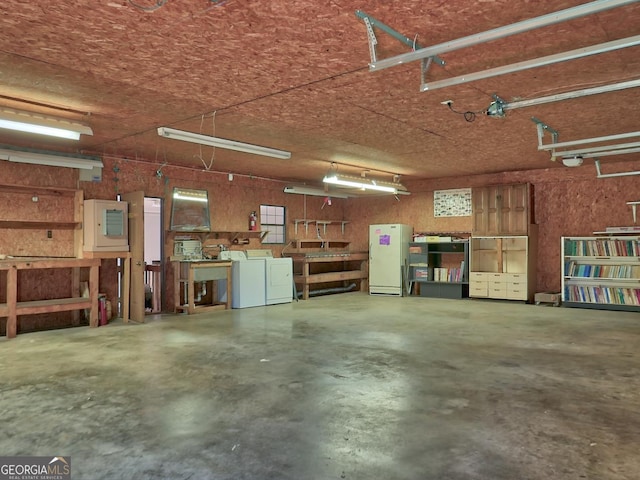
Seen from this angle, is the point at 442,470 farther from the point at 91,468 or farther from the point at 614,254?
the point at 614,254

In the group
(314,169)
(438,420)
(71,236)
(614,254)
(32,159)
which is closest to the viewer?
(438,420)

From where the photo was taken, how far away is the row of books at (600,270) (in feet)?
25.6

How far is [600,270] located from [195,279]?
7.12 metres

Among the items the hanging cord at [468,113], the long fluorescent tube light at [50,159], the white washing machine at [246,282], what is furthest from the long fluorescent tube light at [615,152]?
the long fluorescent tube light at [50,159]

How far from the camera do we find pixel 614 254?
7973mm

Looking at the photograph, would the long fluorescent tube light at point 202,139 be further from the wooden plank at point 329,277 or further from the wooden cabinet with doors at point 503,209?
the wooden cabinet with doors at point 503,209

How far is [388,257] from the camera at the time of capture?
10.3m

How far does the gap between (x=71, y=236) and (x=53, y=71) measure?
12.3 ft

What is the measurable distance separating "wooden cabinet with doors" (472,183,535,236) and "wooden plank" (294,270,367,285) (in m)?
2.97

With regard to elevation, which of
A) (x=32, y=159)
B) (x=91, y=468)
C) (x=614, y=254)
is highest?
(x=32, y=159)

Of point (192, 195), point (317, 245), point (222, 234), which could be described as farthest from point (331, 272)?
point (192, 195)

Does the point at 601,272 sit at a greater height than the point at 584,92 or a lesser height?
lesser

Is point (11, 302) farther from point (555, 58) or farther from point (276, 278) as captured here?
point (555, 58)

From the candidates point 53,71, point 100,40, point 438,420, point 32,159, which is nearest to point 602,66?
point 438,420
